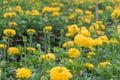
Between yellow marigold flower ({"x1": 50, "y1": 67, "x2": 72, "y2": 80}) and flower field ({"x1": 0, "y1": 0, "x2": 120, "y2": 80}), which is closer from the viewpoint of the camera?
yellow marigold flower ({"x1": 50, "y1": 67, "x2": 72, "y2": 80})

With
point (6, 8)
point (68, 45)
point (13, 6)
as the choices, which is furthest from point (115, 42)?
point (13, 6)

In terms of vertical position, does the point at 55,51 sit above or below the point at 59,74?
below

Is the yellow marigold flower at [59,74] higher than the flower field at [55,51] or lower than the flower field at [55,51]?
higher

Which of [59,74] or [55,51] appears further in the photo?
[55,51]

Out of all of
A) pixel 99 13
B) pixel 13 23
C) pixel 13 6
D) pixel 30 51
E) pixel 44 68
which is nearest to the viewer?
pixel 44 68

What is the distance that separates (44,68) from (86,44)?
0.54m

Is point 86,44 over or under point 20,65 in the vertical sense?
over

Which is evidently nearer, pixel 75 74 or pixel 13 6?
pixel 75 74

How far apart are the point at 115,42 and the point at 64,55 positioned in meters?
1.00

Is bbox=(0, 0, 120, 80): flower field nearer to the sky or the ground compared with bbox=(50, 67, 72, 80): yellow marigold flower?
nearer to the ground

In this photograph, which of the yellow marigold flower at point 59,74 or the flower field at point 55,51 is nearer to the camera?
the yellow marigold flower at point 59,74

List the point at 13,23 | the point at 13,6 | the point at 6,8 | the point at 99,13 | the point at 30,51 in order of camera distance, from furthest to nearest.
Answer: the point at 99,13 → the point at 13,6 → the point at 6,8 → the point at 13,23 → the point at 30,51

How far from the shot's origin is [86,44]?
13.5 ft

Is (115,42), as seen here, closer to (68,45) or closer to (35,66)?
(68,45)
